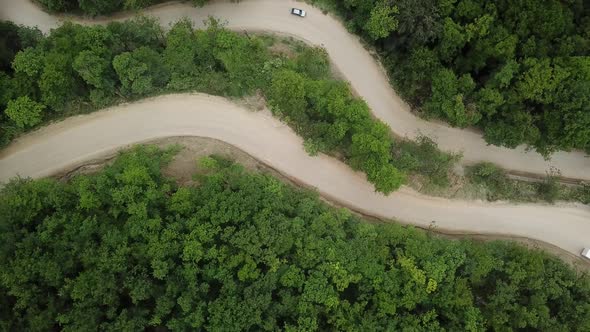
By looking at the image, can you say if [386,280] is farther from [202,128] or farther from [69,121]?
[69,121]

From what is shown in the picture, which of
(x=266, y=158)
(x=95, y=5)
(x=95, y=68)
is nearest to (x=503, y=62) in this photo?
(x=266, y=158)

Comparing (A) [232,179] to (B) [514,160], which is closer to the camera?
(A) [232,179]

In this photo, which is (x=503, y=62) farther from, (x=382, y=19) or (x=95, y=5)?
(x=95, y=5)

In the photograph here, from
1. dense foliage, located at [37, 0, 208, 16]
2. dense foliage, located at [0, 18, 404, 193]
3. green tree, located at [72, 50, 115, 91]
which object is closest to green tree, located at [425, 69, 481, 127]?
dense foliage, located at [0, 18, 404, 193]

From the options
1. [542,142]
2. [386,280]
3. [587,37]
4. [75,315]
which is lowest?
[75,315]

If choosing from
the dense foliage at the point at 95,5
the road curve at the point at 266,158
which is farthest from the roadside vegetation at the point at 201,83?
the dense foliage at the point at 95,5

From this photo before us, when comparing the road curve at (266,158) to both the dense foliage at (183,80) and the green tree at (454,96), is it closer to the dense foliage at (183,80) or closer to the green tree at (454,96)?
the dense foliage at (183,80)

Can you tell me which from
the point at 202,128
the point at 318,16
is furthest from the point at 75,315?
the point at 318,16

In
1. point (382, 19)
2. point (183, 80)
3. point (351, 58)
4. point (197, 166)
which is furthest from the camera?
point (351, 58)
